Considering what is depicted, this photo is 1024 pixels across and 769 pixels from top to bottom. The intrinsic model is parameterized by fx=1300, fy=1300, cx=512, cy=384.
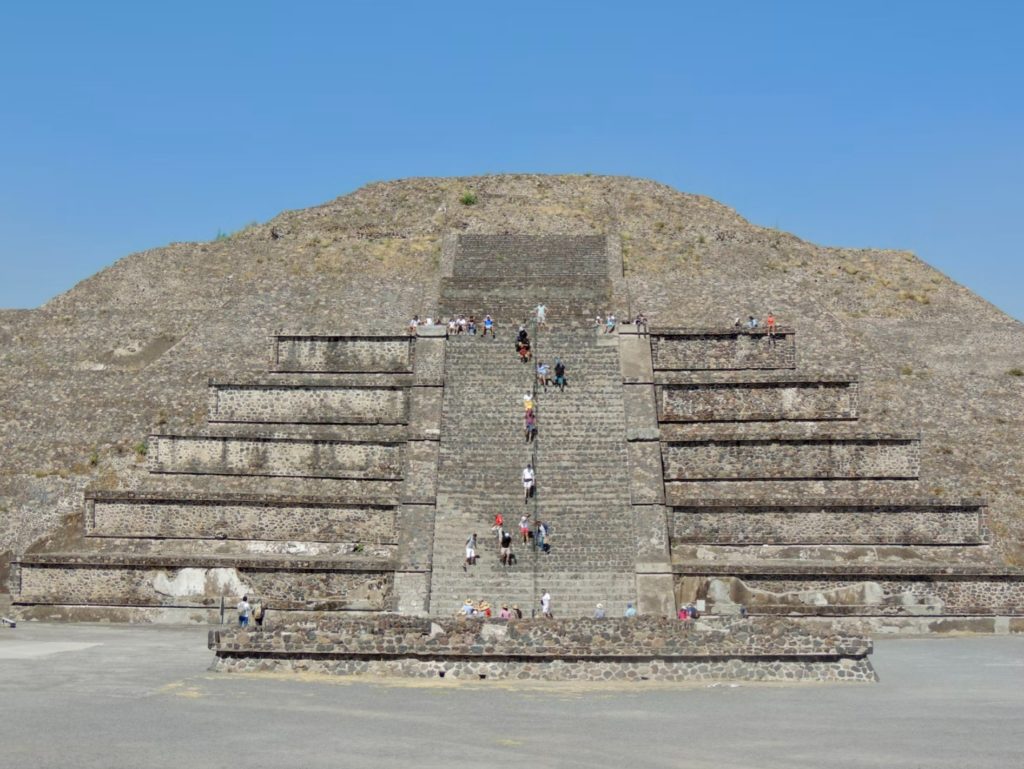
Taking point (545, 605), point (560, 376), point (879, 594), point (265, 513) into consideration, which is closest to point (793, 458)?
point (879, 594)

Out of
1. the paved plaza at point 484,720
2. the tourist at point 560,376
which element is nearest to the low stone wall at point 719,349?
the tourist at point 560,376

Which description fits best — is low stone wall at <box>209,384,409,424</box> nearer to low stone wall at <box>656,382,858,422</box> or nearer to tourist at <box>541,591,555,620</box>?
low stone wall at <box>656,382,858,422</box>

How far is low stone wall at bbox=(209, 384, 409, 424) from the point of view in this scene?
1065 inches

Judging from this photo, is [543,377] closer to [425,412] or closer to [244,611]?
[425,412]

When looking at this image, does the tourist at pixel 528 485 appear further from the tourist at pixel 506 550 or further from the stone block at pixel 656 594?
the stone block at pixel 656 594

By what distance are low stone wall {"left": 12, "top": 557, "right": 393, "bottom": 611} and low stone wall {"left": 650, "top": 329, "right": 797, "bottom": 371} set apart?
30.5 ft

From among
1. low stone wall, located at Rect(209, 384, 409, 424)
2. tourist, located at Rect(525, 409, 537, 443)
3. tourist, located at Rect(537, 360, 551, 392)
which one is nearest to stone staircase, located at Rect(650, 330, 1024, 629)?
tourist, located at Rect(537, 360, 551, 392)

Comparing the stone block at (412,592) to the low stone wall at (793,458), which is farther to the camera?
the low stone wall at (793,458)

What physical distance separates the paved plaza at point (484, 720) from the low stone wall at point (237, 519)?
6019 millimetres

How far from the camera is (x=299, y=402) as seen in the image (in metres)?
27.2

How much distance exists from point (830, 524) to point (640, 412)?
175 inches

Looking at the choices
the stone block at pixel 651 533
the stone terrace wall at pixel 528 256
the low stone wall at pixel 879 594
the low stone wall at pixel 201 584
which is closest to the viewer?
the low stone wall at pixel 879 594

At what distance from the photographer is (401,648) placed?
16.4 m

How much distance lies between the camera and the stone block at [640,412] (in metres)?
25.2
